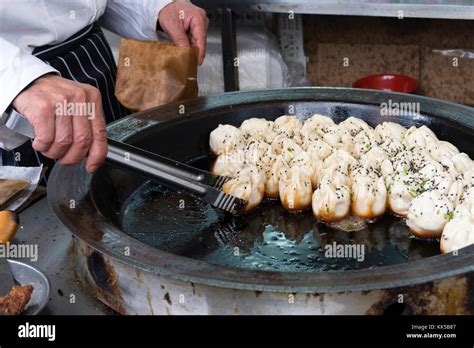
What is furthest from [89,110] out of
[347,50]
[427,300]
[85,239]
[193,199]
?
[347,50]

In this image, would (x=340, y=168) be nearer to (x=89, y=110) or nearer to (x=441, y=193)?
(x=441, y=193)

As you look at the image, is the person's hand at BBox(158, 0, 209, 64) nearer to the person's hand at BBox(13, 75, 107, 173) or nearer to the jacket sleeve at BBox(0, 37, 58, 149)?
the jacket sleeve at BBox(0, 37, 58, 149)

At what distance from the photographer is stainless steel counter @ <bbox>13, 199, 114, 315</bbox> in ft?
5.19

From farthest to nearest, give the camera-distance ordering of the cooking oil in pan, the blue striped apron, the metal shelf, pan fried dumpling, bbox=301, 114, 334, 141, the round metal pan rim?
the metal shelf
the blue striped apron
pan fried dumpling, bbox=301, 114, 334, 141
the cooking oil in pan
the round metal pan rim

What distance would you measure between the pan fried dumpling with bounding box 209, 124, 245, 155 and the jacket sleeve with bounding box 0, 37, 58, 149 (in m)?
0.63

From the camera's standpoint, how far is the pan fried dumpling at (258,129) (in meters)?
2.29

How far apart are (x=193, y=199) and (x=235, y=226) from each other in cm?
22

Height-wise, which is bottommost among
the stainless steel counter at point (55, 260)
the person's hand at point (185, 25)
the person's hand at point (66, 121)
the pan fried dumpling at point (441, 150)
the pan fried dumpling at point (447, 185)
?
the stainless steel counter at point (55, 260)

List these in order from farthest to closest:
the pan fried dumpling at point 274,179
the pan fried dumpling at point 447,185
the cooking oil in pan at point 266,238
→ 1. the pan fried dumpling at point 274,179
2. the pan fried dumpling at point 447,185
3. the cooking oil in pan at point 266,238

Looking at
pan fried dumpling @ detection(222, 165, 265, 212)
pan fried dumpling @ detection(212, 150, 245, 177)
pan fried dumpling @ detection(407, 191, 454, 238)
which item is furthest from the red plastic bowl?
pan fried dumpling @ detection(407, 191, 454, 238)

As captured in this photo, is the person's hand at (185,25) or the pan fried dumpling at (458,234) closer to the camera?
the pan fried dumpling at (458,234)

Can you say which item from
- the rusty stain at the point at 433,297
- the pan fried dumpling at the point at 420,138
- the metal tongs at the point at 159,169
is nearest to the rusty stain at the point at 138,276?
the metal tongs at the point at 159,169

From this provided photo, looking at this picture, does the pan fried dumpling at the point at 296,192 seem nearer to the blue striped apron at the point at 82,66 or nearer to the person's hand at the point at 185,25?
the person's hand at the point at 185,25

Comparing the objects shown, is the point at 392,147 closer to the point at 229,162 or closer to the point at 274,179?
the point at 274,179
